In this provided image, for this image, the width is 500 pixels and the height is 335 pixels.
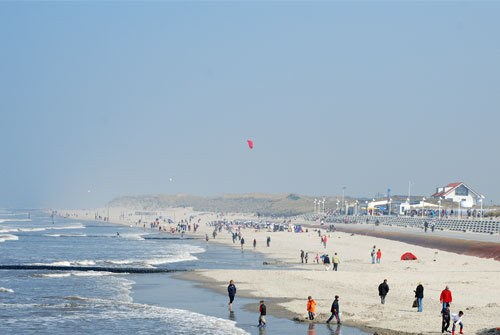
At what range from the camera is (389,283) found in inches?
1391

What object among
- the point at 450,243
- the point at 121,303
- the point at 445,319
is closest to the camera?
the point at 445,319

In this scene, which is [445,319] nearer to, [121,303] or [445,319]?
[445,319]

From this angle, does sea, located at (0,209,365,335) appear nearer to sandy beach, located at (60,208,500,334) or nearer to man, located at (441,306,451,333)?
sandy beach, located at (60,208,500,334)

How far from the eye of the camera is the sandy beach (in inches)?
985

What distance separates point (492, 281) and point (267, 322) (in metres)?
15.4

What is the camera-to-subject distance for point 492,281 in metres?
35.1

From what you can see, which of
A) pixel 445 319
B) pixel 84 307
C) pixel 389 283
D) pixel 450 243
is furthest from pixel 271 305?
pixel 450 243

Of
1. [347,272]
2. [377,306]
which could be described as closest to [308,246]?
[347,272]

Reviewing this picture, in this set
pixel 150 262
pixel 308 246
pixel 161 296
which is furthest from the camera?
pixel 308 246

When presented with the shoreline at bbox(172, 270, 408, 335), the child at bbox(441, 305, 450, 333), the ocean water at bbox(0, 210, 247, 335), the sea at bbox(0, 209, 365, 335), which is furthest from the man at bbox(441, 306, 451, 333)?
the ocean water at bbox(0, 210, 247, 335)

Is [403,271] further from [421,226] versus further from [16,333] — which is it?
[421,226]

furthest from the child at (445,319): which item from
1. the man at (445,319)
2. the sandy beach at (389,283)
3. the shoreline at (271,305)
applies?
the shoreline at (271,305)

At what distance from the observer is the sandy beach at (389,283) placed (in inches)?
985

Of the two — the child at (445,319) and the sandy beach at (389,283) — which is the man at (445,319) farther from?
the sandy beach at (389,283)
